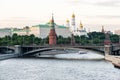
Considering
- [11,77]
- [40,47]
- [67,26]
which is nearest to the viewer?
[11,77]

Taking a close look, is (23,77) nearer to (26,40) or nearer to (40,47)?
(40,47)

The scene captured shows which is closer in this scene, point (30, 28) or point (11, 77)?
point (11, 77)

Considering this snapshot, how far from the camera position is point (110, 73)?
152 ft

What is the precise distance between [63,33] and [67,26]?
561 cm

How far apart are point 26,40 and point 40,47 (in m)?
28.5

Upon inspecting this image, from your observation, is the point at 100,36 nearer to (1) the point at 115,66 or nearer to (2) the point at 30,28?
(2) the point at 30,28

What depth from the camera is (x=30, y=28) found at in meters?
158

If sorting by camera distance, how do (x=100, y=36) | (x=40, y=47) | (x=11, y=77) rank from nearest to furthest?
1. (x=11, y=77)
2. (x=40, y=47)
3. (x=100, y=36)

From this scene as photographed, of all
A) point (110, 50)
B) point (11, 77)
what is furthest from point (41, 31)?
point (11, 77)

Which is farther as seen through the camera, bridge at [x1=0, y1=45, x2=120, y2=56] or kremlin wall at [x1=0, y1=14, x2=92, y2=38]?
kremlin wall at [x1=0, y1=14, x2=92, y2=38]

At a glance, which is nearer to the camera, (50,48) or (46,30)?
(50,48)

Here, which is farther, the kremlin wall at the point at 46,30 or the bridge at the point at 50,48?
the kremlin wall at the point at 46,30

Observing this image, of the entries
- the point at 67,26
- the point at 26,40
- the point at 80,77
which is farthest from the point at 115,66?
the point at 67,26

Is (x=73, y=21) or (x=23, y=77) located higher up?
(x=73, y=21)
